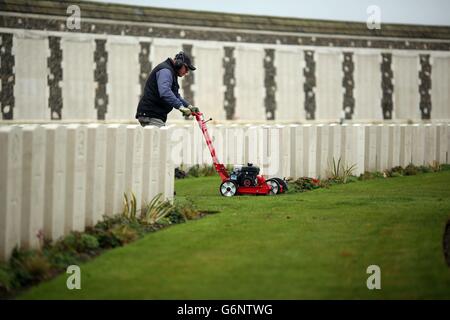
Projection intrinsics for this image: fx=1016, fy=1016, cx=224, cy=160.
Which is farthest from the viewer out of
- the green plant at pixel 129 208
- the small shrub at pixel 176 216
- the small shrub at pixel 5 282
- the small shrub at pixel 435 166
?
the small shrub at pixel 435 166

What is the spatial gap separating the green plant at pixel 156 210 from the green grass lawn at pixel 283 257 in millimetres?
379

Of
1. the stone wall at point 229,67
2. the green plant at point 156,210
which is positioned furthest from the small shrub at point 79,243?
the stone wall at point 229,67

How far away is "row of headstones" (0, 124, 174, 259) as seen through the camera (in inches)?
373

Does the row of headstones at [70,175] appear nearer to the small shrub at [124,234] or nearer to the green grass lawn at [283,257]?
the small shrub at [124,234]

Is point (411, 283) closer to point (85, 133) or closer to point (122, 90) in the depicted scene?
point (85, 133)

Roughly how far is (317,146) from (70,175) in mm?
7642

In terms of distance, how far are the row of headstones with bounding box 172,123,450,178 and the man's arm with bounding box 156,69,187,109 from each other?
2965 millimetres

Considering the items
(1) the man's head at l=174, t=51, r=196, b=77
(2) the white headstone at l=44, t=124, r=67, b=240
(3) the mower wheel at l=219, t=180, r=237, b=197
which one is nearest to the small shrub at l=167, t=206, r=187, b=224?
(2) the white headstone at l=44, t=124, r=67, b=240

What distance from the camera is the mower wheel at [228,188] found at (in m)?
15.3

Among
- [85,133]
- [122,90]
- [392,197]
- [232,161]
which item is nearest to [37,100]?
[122,90]

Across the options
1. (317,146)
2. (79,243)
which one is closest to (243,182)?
(317,146)
